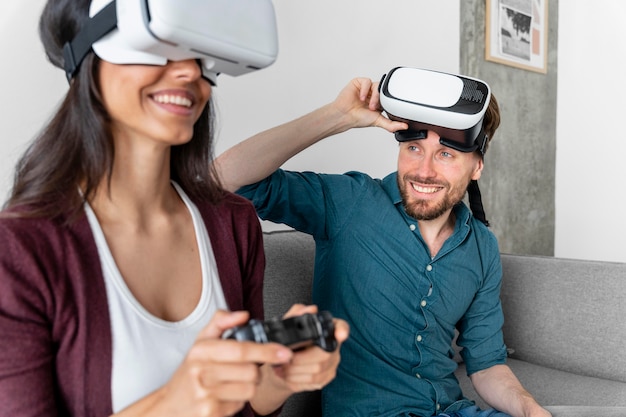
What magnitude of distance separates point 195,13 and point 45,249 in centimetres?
36

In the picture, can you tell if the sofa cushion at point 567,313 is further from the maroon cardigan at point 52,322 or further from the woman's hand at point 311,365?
the maroon cardigan at point 52,322

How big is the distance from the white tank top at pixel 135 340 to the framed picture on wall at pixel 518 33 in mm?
2688

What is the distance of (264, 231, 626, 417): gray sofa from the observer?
6.39 feet

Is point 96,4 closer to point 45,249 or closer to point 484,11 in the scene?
point 45,249

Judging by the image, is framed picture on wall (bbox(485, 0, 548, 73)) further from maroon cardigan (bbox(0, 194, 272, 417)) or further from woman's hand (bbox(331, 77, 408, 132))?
maroon cardigan (bbox(0, 194, 272, 417))

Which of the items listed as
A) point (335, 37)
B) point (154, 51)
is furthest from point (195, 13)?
point (335, 37)

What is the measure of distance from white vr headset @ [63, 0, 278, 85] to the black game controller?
1.20 feet

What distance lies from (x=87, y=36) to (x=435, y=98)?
811 millimetres

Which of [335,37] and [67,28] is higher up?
[335,37]

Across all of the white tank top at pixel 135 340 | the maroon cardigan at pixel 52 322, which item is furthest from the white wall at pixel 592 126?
the maroon cardigan at pixel 52 322

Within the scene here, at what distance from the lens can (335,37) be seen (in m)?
2.26

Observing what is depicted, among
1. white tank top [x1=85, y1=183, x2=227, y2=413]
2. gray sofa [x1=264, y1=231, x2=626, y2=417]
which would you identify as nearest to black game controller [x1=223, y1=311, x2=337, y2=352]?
white tank top [x1=85, y1=183, x2=227, y2=413]

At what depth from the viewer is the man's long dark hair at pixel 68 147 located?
2.81ft

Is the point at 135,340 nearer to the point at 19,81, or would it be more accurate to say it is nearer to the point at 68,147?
the point at 68,147
